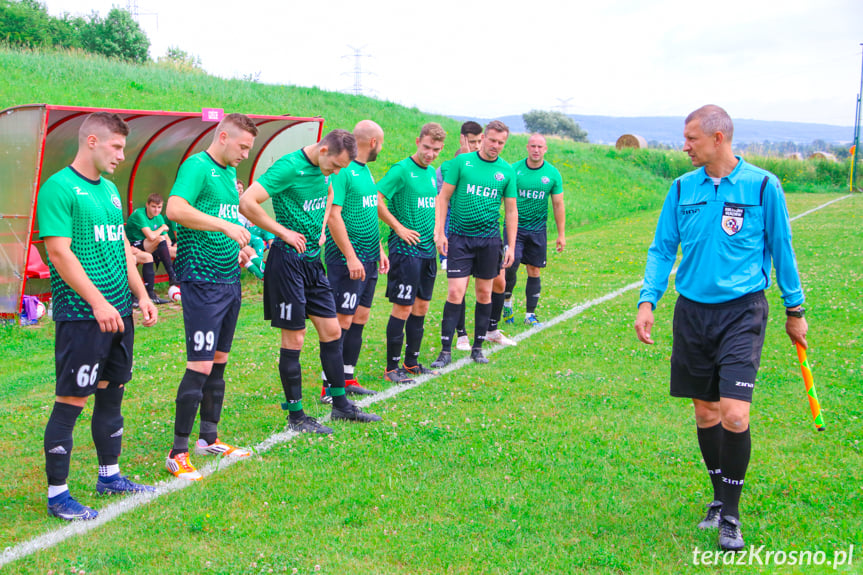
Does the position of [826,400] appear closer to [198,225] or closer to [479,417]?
[479,417]

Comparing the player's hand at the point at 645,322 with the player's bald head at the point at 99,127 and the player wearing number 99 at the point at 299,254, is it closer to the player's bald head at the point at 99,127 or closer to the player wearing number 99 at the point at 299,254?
the player wearing number 99 at the point at 299,254

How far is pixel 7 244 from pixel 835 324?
11.4m

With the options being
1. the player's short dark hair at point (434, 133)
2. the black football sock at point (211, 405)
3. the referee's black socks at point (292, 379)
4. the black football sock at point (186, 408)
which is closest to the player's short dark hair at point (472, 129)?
the player's short dark hair at point (434, 133)

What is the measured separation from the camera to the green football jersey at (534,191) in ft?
33.3

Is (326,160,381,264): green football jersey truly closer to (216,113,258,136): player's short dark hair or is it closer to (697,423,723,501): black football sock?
(216,113,258,136): player's short dark hair

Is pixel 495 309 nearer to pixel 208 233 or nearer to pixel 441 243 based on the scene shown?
pixel 441 243

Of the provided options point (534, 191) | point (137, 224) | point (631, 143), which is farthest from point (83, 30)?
point (534, 191)

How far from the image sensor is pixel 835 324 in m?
9.63

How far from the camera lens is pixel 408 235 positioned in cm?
737

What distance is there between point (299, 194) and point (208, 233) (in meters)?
0.99

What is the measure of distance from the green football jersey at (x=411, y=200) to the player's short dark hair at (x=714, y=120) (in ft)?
12.2

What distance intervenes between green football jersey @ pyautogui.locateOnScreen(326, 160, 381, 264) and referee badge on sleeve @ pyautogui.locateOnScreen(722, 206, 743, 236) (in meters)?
3.65

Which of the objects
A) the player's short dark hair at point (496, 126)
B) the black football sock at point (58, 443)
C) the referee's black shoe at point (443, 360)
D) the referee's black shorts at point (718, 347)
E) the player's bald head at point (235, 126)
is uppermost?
the player's short dark hair at point (496, 126)

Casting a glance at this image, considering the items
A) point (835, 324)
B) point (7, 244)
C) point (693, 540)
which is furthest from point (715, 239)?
point (7, 244)
